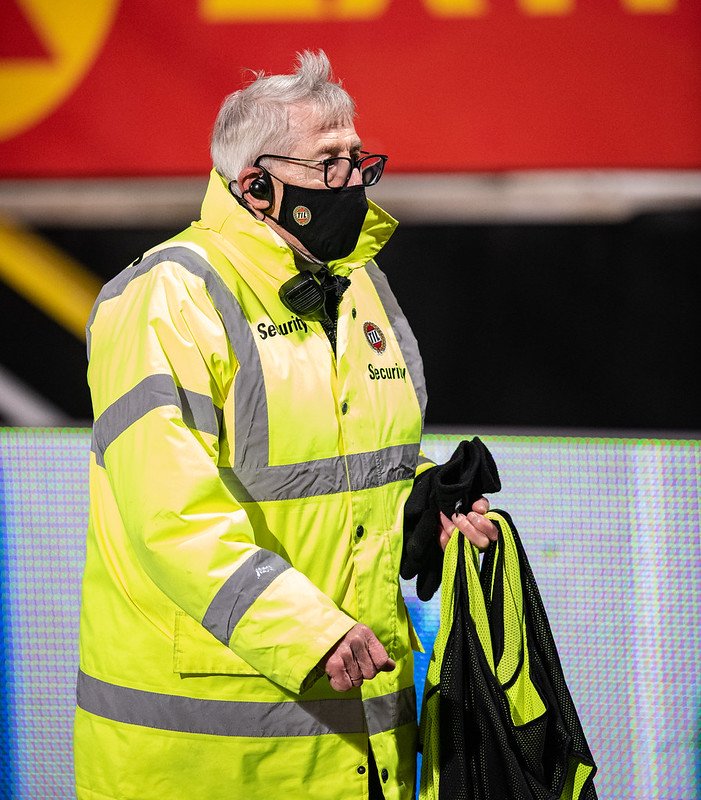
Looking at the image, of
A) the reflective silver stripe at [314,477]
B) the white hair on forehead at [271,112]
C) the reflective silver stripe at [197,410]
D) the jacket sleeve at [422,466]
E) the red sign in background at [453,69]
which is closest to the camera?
the reflective silver stripe at [197,410]

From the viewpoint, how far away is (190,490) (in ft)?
4.48

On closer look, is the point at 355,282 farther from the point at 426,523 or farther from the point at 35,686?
the point at 35,686

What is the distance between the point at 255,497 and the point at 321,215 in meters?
0.49

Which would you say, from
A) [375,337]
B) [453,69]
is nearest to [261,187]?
[375,337]

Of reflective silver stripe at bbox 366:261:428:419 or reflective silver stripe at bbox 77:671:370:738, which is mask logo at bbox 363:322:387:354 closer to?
reflective silver stripe at bbox 366:261:428:419

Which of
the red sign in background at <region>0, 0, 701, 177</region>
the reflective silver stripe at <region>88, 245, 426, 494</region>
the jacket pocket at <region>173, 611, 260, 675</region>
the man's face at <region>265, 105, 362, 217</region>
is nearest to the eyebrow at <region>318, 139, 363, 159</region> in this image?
the man's face at <region>265, 105, 362, 217</region>

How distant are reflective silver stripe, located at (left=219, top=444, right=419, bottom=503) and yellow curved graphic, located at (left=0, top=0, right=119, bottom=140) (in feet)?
6.22

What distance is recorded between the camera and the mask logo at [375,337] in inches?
71.2

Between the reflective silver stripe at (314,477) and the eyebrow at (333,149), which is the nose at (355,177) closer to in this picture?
the eyebrow at (333,149)

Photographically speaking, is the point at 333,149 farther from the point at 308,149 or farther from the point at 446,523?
the point at 446,523

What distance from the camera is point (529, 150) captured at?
2.98 meters

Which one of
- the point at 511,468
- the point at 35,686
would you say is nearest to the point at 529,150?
the point at 511,468

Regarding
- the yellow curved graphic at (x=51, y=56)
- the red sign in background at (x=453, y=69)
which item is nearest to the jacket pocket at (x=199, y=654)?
the red sign in background at (x=453, y=69)

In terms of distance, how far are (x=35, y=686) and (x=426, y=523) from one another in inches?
62.2
